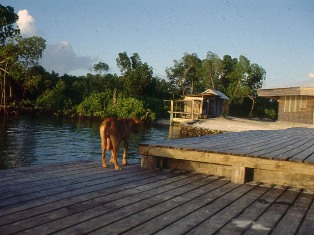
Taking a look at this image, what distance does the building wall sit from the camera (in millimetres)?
29766

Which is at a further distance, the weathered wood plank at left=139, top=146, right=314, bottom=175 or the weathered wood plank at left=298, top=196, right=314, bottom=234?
the weathered wood plank at left=139, top=146, right=314, bottom=175

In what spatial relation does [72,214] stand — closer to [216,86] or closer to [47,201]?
[47,201]

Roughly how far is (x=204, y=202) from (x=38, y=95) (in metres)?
63.0

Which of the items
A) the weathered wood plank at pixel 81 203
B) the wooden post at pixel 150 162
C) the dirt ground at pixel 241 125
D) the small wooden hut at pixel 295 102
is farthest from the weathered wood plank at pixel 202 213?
the small wooden hut at pixel 295 102

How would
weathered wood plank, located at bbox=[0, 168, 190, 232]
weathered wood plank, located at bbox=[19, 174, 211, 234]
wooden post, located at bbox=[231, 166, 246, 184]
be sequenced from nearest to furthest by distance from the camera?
weathered wood plank, located at bbox=[19, 174, 211, 234] < weathered wood plank, located at bbox=[0, 168, 190, 232] < wooden post, located at bbox=[231, 166, 246, 184]

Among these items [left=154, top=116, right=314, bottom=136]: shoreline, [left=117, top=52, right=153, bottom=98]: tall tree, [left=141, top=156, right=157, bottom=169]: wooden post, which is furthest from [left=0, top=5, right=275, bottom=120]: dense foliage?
[left=141, top=156, right=157, bottom=169]: wooden post

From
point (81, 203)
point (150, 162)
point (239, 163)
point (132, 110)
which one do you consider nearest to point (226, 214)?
point (81, 203)

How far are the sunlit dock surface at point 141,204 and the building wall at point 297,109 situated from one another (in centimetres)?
2761

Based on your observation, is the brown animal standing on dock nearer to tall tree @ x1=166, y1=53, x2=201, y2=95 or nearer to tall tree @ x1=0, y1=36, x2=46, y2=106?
tall tree @ x1=0, y1=36, x2=46, y2=106

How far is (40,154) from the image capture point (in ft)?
62.6

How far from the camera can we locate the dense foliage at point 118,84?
175 feet

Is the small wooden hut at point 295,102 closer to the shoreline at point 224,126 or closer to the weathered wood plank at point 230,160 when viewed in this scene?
the shoreline at point 224,126

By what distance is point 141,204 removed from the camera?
393cm

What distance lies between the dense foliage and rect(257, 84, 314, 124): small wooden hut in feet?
78.9
